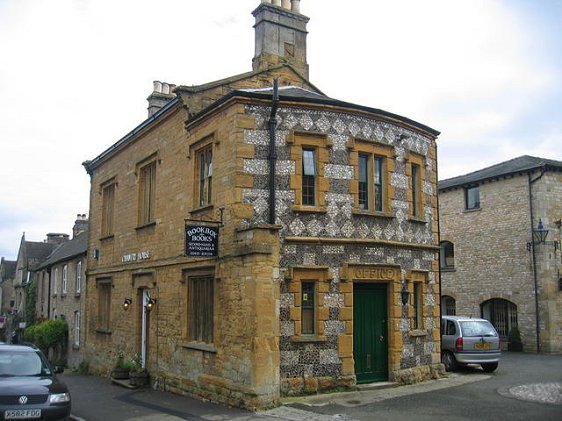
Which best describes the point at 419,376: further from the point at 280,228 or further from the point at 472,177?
the point at 472,177

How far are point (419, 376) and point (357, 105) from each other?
23.3 feet

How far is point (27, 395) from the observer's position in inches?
409

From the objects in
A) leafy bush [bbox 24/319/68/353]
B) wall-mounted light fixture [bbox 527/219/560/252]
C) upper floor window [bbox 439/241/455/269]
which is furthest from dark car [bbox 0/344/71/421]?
upper floor window [bbox 439/241/455/269]

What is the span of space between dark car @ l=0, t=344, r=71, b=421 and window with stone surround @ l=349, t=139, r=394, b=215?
25.4 ft

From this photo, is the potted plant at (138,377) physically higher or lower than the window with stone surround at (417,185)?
lower

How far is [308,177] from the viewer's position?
14.3m

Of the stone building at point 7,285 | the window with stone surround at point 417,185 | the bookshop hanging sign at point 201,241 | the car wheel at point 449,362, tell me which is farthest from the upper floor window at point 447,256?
the stone building at point 7,285

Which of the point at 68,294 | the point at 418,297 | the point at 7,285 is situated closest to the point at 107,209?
the point at 68,294

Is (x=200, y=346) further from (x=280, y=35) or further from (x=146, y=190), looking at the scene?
(x=280, y=35)

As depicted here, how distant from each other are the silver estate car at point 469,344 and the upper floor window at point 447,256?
12083 mm

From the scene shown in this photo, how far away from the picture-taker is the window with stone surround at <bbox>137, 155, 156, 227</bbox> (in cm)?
1884

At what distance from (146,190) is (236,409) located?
9118 mm

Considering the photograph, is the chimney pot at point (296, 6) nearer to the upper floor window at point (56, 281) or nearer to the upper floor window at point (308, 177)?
the upper floor window at point (308, 177)

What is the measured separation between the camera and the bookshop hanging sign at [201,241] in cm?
1358
